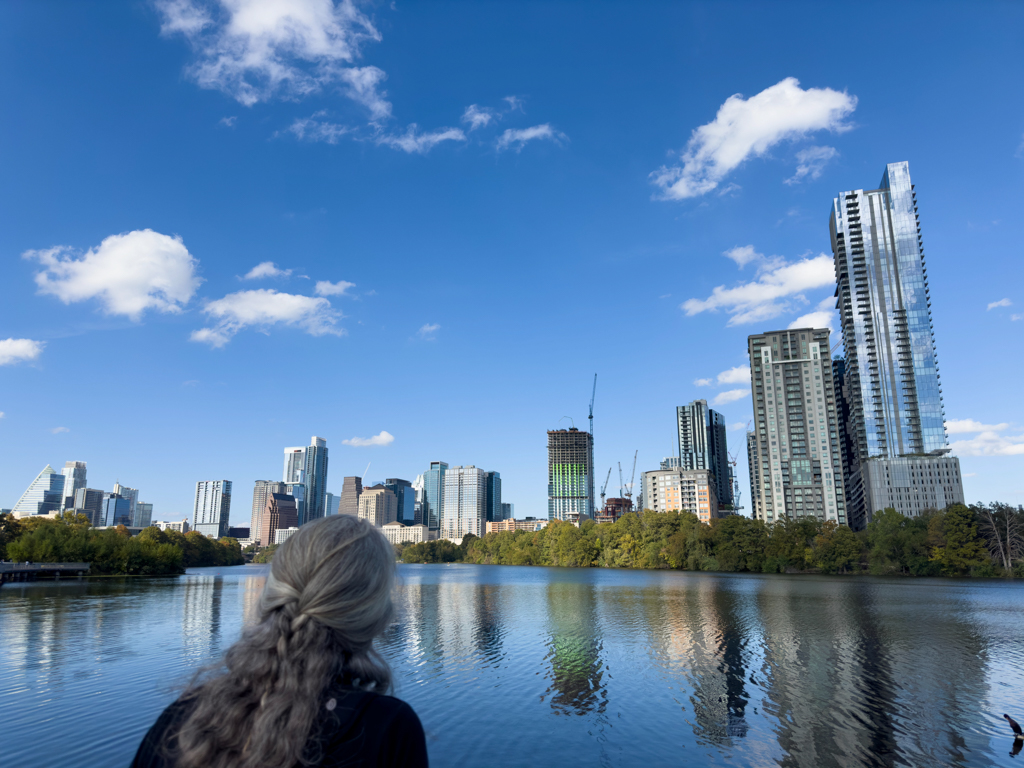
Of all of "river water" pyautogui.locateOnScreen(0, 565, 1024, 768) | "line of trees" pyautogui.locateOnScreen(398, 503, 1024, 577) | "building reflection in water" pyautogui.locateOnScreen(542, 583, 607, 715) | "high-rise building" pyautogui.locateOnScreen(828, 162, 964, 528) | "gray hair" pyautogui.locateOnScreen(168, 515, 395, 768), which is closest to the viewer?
"gray hair" pyautogui.locateOnScreen(168, 515, 395, 768)

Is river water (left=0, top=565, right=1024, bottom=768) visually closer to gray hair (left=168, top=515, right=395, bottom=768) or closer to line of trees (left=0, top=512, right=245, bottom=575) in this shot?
gray hair (left=168, top=515, right=395, bottom=768)

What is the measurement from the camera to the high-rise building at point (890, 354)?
154500 mm

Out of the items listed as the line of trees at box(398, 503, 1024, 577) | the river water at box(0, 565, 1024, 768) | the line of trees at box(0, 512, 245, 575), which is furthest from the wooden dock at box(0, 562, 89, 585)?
the line of trees at box(398, 503, 1024, 577)

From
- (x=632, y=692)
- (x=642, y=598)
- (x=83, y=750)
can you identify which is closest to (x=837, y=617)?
(x=642, y=598)

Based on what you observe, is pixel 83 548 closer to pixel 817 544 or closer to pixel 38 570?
pixel 38 570

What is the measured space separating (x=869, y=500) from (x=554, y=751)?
560 feet

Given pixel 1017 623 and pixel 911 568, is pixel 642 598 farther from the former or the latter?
pixel 911 568

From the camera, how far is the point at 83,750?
1812 centimetres

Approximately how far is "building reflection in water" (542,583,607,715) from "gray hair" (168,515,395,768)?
23.2 metres

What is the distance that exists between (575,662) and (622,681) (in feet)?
→ 13.6

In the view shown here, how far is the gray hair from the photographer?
8.55 ft

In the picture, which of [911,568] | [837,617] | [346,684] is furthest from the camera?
[911,568]

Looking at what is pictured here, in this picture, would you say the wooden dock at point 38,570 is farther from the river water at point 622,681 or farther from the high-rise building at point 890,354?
the high-rise building at point 890,354

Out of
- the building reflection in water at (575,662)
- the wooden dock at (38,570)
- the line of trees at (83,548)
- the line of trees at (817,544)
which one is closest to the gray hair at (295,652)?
the building reflection in water at (575,662)
